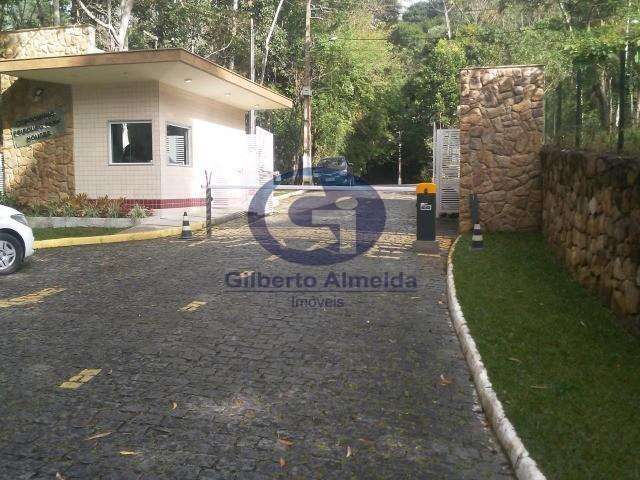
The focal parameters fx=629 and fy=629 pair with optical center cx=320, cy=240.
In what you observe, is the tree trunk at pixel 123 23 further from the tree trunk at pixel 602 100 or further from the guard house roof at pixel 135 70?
the tree trunk at pixel 602 100

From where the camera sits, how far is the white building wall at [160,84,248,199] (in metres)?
16.7

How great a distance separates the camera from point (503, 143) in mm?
12898

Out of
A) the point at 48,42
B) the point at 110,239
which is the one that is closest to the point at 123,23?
the point at 48,42

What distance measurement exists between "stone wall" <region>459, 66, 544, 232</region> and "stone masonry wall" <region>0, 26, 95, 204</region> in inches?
408

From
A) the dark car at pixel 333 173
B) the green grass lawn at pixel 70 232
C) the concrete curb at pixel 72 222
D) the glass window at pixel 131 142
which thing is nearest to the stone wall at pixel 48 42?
the glass window at pixel 131 142

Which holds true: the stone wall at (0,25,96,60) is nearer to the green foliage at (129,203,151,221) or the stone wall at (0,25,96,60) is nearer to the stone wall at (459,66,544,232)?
the green foliage at (129,203,151,221)

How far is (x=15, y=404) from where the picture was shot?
15.3 feet

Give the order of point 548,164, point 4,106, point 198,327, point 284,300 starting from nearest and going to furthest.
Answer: point 198,327 → point 284,300 → point 548,164 → point 4,106

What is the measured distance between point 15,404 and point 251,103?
17.6 meters

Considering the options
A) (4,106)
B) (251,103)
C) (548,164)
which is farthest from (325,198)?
Answer: (548,164)

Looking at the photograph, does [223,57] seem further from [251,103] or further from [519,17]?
[519,17]

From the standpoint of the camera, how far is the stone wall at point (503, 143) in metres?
12.7

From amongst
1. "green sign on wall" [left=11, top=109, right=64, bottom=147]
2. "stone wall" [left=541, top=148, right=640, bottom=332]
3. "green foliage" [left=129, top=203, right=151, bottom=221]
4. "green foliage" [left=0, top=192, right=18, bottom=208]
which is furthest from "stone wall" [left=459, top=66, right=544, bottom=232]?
"green foliage" [left=0, top=192, right=18, bottom=208]

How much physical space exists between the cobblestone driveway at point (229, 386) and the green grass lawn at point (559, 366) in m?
0.32
